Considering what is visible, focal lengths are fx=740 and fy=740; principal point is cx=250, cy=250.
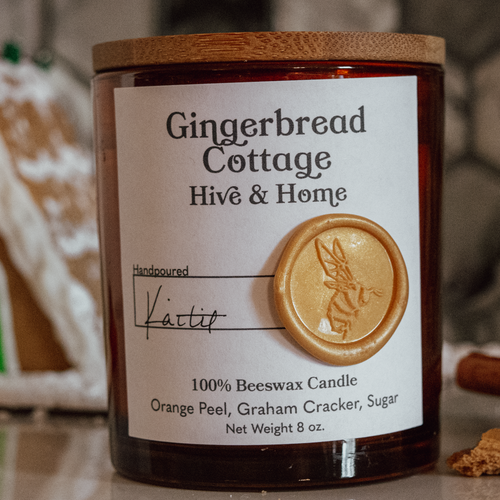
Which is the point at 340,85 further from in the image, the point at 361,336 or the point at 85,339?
the point at 85,339

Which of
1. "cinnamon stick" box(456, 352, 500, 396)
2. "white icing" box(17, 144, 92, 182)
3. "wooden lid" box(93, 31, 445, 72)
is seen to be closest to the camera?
→ "wooden lid" box(93, 31, 445, 72)

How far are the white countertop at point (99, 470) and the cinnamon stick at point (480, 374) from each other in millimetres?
31

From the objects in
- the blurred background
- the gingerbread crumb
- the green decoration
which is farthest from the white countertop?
the green decoration

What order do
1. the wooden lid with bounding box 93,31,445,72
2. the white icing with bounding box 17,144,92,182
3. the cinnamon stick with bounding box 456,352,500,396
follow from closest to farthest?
the wooden lid with bounding box 93,31,445,72 → the cinnamon stick with bounding box 456,352,500,396 → the white icing with bounding box 17,144,92,182

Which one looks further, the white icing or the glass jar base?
the white icing

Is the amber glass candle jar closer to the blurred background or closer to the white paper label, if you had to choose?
the white paper label

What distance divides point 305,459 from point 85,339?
28 centimetres

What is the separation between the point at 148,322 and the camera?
1.31 feet

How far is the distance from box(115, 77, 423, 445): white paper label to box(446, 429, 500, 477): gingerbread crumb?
4cm

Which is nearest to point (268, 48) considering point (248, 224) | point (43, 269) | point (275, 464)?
point (248, 224)

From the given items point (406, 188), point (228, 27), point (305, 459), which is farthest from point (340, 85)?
point (228, 27)

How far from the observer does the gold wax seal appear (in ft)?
1.23
